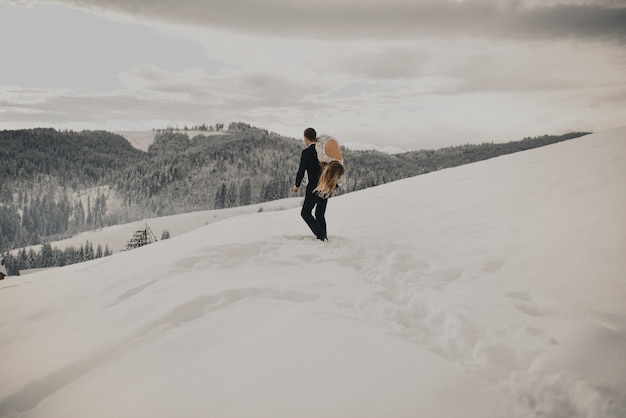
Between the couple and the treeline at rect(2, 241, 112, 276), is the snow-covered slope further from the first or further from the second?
the treeline at rect(2, 241, 112, 276)

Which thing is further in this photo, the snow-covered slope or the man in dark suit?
the man in dark suit

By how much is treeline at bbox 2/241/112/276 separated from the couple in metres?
124

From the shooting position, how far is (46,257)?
374 feet

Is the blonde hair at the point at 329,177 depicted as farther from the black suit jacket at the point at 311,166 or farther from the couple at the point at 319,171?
the black suit jacket at the point at 311,166

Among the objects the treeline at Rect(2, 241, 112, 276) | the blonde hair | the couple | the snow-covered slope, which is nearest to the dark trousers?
the couple

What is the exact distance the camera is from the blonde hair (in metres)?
7.65

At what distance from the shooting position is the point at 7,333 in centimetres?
451

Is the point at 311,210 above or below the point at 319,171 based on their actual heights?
below

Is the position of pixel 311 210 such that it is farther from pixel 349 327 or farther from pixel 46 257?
pixel 46 257

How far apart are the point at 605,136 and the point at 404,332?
12456 mm

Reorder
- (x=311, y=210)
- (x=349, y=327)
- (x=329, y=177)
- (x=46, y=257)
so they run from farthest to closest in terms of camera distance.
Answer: (x=46, y=257), (x=311, y=210), (x=329, y=177), (x=349, y=327)

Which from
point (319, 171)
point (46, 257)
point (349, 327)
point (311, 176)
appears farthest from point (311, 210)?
point (46, 257)

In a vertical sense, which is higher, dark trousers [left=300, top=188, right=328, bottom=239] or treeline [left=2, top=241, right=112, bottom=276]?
dark trousers [left=300, top=188, right=328, bottom=239]

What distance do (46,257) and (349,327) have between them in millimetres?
140517
